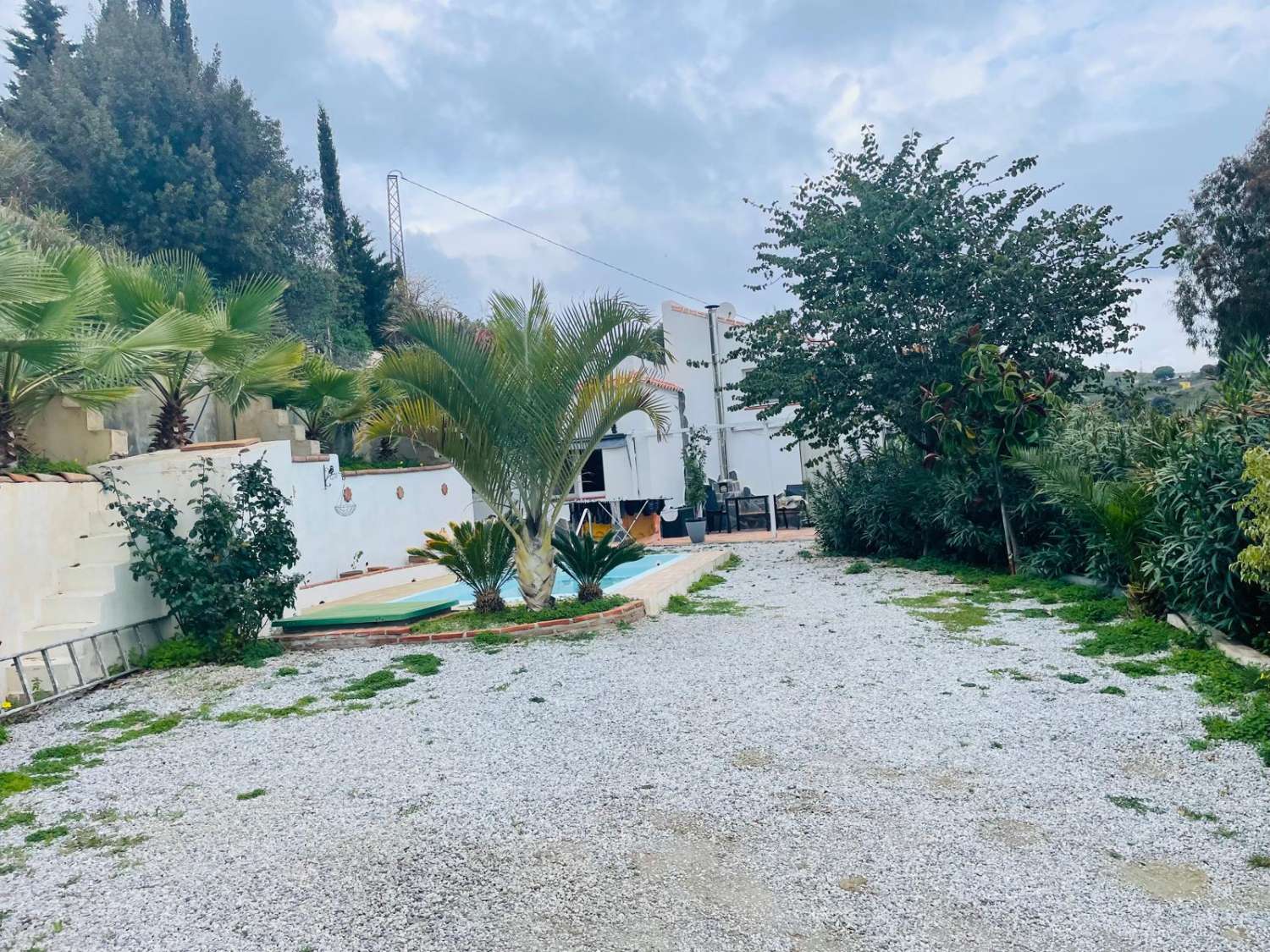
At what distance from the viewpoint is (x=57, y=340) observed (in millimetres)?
7531

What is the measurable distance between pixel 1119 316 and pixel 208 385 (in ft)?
41.1

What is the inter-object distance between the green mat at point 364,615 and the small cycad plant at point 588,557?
1438mm

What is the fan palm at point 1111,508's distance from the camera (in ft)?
25.8

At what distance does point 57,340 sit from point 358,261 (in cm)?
2089

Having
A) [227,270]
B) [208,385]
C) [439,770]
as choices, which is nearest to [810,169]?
[208,385]

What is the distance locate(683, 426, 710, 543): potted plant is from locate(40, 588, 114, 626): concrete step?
1409cm

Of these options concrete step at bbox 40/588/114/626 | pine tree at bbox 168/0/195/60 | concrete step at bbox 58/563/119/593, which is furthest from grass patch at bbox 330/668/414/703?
pine tree at bbox 168/0/195/60

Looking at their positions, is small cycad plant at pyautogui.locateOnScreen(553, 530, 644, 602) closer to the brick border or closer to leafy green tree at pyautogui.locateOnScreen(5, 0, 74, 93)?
the brick border

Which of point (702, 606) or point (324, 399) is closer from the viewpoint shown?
point (702, 606)

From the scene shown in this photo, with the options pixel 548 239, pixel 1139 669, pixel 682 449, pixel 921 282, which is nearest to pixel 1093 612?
pixel 1139 669

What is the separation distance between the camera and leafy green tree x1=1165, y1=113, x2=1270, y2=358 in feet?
70.3

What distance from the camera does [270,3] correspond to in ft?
45.2

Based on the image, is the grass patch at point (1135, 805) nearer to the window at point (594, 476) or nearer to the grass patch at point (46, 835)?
the grass patch at point (46, 835)

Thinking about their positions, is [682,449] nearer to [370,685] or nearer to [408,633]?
[408,633]
